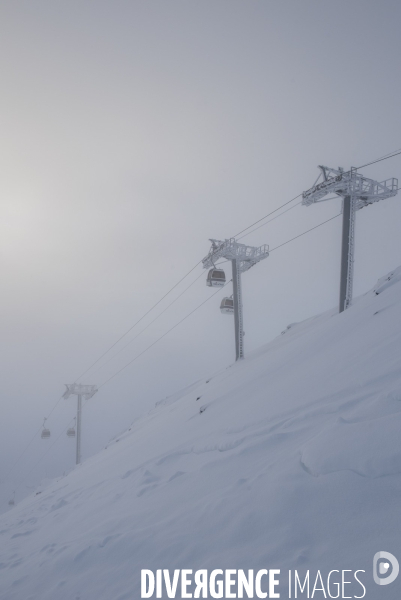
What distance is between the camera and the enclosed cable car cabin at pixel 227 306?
1948 centimetres

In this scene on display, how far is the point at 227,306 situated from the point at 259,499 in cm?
1607

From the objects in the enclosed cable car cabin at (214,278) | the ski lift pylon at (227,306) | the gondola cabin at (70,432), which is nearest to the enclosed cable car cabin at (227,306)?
the ski lift pylon at (227,306)

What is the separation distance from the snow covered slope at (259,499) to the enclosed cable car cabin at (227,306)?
11.8 meters

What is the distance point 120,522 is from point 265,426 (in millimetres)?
2206

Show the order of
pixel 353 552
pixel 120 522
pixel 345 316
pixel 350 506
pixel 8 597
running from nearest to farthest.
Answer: pixel 353 552 < pixel 350 506 < pixel 8 597 < pixel 120 522 < pixel 345 316

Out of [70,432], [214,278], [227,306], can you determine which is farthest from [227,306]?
[70,432]

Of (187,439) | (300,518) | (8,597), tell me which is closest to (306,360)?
(187,439)

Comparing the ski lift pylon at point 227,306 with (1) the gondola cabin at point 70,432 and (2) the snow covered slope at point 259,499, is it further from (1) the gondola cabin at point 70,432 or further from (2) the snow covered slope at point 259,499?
(1) the gondola cabin at point 70,432

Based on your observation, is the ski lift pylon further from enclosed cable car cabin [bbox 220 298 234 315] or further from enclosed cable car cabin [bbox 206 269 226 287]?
enclosed cable car cabin [bbox 206 269 226 287]

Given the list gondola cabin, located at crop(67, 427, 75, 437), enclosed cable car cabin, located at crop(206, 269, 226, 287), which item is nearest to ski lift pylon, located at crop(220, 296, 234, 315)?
enclosed cable car cabin, located at crop(206, 269, 226, 287)

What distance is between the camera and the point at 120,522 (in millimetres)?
4867

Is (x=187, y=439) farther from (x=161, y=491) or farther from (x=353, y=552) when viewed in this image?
(x=353, y=552)

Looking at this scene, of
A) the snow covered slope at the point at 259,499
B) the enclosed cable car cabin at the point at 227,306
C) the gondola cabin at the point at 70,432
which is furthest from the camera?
the gondola cabin at the point at 70,432

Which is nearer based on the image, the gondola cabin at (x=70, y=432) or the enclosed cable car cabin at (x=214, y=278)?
the enclosed cable car cabin at (x=214, y=278)
